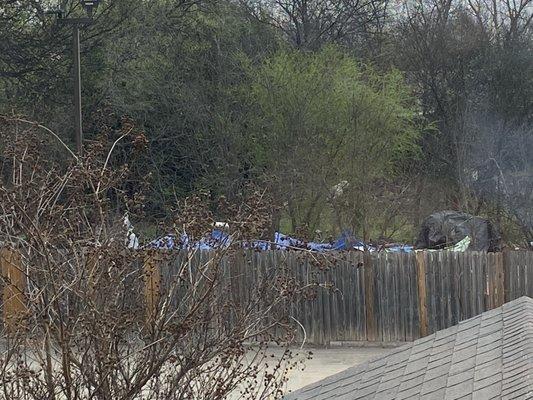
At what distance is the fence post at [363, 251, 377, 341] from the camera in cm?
1645

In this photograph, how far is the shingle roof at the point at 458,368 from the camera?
13.8 ft

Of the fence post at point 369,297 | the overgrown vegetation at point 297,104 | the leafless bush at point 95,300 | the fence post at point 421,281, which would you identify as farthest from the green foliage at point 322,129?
the leafless bush at point 95,300

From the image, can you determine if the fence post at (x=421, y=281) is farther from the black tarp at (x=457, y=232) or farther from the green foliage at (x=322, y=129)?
the green foliage at (x=322, y=129)

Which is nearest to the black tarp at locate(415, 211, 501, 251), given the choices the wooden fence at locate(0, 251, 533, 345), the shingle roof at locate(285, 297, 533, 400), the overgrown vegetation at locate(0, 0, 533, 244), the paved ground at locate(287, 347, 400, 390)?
the overgrown vegetation at locate(0, 0, 533, 244)

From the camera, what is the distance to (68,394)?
5.95m

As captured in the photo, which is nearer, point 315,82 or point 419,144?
point 315,82

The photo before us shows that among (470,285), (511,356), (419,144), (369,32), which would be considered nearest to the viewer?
(511,356)

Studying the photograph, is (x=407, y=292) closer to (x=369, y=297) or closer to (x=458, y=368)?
(x=369, y=297)

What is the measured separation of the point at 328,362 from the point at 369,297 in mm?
1875

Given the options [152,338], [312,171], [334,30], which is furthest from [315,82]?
[152,338]

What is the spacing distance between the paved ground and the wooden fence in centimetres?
45

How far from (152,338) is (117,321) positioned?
0.46 meters

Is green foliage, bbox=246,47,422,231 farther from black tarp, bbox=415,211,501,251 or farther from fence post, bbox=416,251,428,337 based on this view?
fence post, bbox=416,251,428,337

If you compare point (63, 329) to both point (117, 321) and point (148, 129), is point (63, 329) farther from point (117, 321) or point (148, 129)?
point (148, 129)
